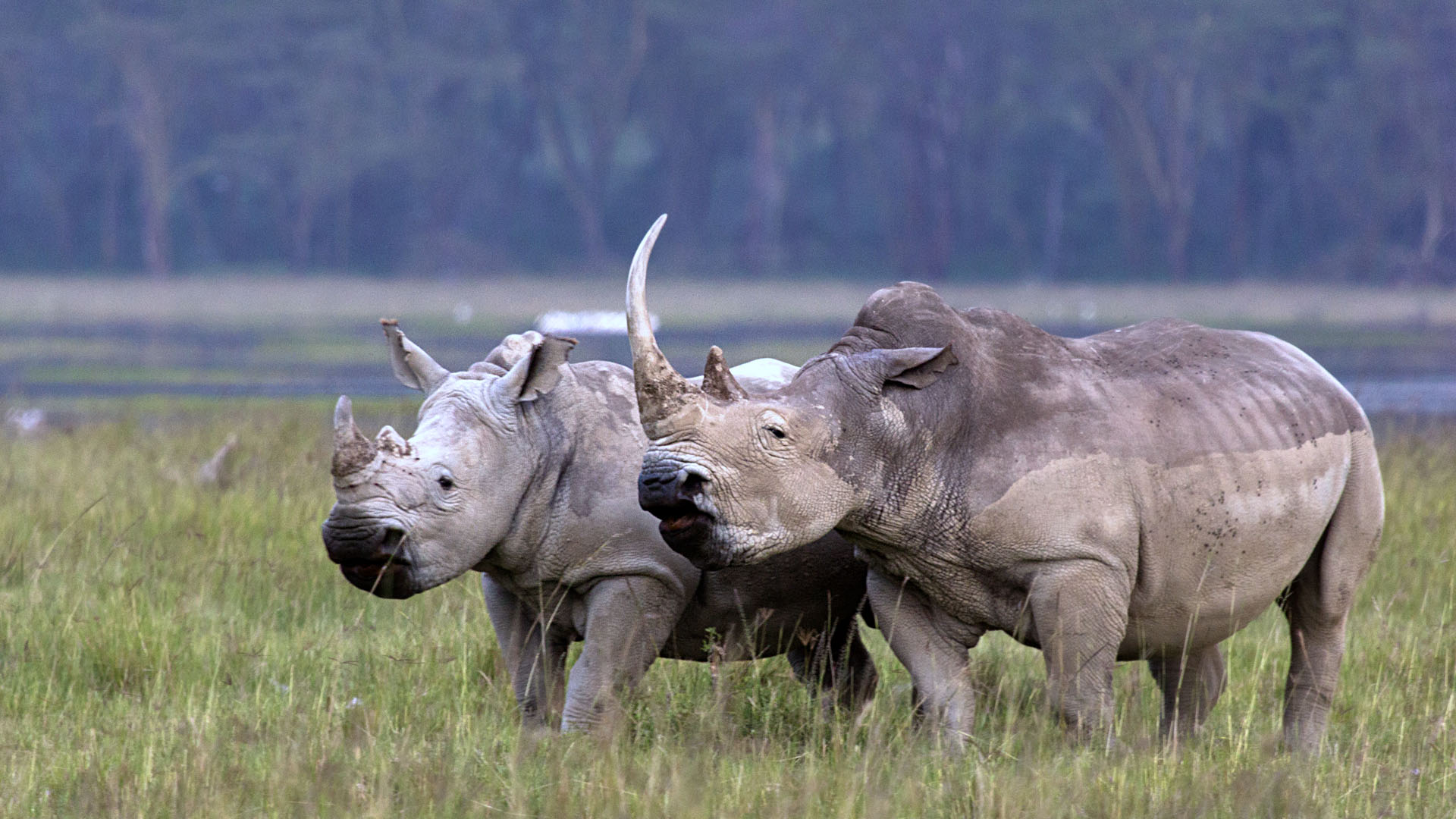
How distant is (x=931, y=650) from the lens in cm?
480

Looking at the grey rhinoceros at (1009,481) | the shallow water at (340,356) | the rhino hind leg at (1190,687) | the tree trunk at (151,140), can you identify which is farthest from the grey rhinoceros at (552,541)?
the tree trunk at (151,140)

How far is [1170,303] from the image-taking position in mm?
41875

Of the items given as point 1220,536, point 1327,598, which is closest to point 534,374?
point 1220,536

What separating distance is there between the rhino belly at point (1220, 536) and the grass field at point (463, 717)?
0.92 feet

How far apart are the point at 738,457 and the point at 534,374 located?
3.13ft

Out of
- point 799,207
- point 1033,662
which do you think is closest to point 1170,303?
point 799,207

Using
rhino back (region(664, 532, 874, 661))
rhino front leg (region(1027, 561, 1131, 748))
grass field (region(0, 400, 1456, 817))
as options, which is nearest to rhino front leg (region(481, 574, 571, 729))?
grass field (region(0, 400, 1456, 817))

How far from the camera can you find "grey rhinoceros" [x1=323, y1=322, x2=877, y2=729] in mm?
4715

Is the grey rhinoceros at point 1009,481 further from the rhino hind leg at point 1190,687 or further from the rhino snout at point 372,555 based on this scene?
the rhino snout at point 372,555

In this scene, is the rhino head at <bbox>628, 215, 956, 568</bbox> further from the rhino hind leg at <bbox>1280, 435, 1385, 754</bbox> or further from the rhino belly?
the rhino hind leg at <bbox>1280, 435, 1385, 754</bbox>

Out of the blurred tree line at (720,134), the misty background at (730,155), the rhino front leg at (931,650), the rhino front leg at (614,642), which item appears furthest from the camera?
the blurred tree line at (720,134)

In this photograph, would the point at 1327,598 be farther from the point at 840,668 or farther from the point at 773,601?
the point at 773,601

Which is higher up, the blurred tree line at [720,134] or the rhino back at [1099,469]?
the blurred tree line at [720,134]

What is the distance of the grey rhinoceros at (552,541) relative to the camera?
4715mm
